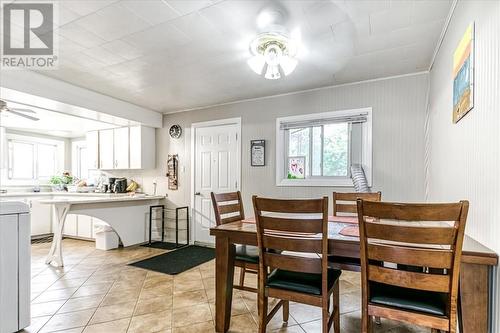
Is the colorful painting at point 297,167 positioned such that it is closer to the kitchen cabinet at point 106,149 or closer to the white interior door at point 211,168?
the white interior door at point 211,168

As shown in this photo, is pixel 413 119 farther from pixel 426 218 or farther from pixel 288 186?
pixel 426 218

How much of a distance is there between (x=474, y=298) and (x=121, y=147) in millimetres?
5406

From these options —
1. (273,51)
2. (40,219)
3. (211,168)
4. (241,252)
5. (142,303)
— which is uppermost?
(273,51)

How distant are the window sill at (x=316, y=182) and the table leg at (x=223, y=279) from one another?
2.03m

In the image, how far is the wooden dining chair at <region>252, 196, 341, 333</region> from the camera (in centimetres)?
153

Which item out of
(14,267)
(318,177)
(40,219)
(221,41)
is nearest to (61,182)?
(40,219)

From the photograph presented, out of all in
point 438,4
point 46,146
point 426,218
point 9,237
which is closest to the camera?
point 426,218

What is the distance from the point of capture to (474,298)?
1238mm

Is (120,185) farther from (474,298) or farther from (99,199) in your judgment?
(474,298)

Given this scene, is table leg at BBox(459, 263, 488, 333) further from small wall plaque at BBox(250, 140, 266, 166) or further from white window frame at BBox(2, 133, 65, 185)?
white window frame at BBox(2, 133, 65, 185)

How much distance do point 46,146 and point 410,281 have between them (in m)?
7.43

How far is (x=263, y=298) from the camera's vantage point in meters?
1.72

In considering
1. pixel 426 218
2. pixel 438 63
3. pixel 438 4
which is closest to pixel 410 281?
pixel 426 218

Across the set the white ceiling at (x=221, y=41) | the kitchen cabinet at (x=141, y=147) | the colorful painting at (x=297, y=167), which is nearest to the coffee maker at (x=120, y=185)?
the kitchen cabinet at (x=141, y=147)
